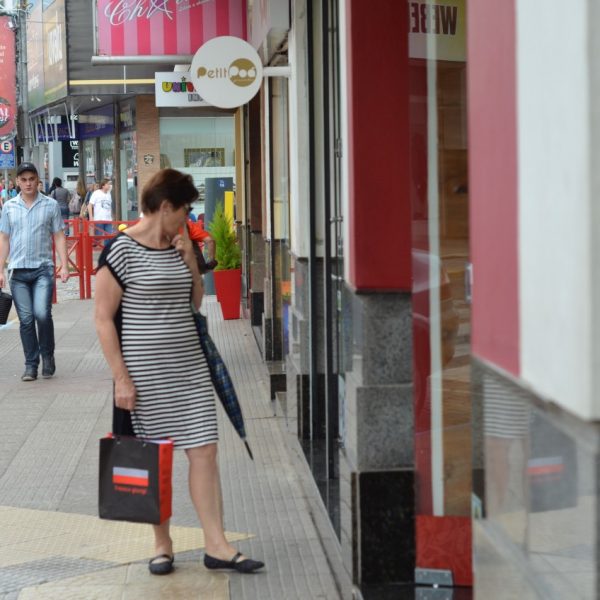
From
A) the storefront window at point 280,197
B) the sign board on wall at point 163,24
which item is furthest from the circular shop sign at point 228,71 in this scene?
the sign board on wall at point 163,24

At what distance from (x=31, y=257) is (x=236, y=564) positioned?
6708mm

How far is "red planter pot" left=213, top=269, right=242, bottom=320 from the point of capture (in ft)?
52.8

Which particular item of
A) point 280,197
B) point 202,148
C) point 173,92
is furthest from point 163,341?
point 202,148

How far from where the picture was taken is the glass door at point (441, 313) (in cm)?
503

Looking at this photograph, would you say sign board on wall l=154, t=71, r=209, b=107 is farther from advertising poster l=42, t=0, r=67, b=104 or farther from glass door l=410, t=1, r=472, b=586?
advertising poster l=42, t=0, r=67, b=104

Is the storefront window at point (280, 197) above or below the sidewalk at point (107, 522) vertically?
above

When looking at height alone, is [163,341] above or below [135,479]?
above

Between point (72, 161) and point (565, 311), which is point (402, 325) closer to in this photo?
point (565, 311)

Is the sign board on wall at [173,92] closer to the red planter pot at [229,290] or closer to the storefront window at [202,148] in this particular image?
the red planter pot at [229,290]

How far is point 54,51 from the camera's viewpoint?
37125 millimetres

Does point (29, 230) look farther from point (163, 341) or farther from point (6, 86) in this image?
point (6, 86)

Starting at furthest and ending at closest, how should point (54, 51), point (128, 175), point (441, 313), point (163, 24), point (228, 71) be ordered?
point (54, 51)
point (128, 175)
point (163, 24)
point (228, 71)
point (441, 313)

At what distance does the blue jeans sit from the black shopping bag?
6534mm

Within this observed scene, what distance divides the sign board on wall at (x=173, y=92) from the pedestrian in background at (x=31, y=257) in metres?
6.68
